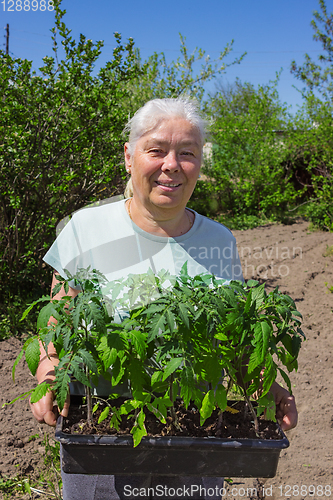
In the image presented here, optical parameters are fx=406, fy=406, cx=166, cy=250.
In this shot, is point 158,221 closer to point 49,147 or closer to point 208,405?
point 208,405

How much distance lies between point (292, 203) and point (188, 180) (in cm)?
922

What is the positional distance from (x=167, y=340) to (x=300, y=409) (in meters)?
2.68

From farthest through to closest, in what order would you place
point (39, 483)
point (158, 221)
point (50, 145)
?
point (50, 145) → point (39, 483) → point (158, 221)

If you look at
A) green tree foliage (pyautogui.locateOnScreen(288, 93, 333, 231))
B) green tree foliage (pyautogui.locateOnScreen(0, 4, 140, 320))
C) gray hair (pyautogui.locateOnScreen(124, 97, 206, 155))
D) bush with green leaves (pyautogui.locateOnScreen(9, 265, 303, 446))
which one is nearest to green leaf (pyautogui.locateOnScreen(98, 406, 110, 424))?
bush with green leaves (pyautogui.locateOnScreen(9, 265, 303, 446))

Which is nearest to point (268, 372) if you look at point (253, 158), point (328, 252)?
point (328, 252)

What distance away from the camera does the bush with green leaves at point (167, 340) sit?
44.7 inches

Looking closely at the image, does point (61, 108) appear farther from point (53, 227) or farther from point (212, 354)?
point (212, 354)

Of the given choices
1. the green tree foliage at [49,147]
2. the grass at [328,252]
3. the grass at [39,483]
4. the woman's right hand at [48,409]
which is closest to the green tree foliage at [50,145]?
the green tree foliage at [49,147]

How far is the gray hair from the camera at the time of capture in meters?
1.61

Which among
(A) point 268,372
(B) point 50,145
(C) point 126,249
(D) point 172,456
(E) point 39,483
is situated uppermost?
(B) point 50,145

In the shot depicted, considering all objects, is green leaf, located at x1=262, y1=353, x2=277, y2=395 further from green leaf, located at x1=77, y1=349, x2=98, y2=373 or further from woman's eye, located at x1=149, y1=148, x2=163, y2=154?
woman's eye, located at x1=149, y1=148, x2=163, y2=154

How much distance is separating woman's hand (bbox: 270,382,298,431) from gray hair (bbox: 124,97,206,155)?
1043mm

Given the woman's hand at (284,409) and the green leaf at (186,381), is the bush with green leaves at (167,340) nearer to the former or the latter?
the green leaf at (186,381)

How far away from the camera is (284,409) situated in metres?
1.42
